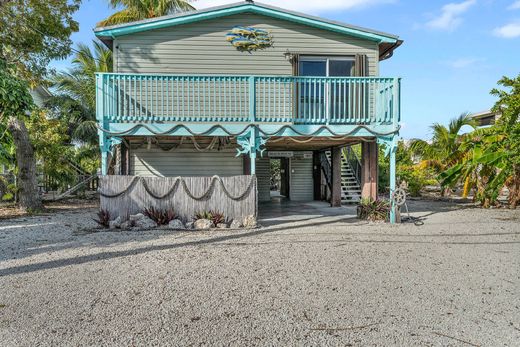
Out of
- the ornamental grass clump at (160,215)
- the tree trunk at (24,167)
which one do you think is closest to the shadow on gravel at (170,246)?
the ornamental grass clump at (160,215)

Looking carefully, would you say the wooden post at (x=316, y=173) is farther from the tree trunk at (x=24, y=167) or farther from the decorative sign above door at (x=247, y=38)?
the tree trunk at (x=24, y=167)

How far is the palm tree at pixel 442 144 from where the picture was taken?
17.0 meters

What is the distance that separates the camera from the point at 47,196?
17078mm

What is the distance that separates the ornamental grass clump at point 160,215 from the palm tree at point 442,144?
12.0m

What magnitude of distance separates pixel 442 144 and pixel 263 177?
7992 mm

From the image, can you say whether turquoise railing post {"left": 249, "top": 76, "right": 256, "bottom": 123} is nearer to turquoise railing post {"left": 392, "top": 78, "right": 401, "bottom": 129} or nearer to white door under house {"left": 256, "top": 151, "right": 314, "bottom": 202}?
turquoise railing post {"left": 392, "top": 78, "right": 401, "bottom": 129}

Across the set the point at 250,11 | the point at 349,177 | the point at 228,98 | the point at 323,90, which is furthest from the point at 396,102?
the point at 349,177

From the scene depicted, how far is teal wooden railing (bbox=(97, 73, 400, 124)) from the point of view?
989 centimetres

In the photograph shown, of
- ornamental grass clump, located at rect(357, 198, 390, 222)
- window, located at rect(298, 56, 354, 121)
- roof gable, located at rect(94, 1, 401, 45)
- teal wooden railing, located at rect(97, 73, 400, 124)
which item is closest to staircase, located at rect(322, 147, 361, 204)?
ornamental grass clump, located at rect(357, 198, 390, 222)

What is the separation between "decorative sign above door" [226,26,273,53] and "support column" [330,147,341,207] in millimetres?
5139

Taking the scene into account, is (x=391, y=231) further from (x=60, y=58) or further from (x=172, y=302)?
(x=60, y=58)

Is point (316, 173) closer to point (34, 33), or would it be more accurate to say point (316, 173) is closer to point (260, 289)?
point (34, 33)

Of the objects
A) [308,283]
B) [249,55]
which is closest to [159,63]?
[249,55]

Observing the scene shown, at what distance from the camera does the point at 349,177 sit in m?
17.2
